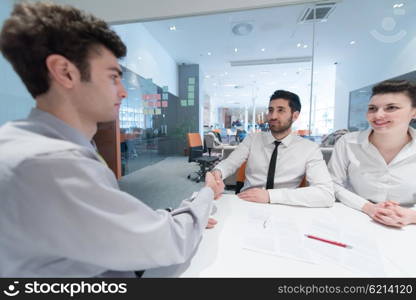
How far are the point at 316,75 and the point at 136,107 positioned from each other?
804 centimetres

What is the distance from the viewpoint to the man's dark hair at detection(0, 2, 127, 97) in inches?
22.7

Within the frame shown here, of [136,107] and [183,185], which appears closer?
[183,185]

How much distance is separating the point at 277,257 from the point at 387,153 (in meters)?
1.19

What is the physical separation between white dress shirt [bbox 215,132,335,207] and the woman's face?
43cm

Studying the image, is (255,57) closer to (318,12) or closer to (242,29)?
(242,29)

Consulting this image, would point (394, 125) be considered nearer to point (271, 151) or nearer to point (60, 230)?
point (271, 151)

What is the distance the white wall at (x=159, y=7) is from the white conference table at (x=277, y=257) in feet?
8.73

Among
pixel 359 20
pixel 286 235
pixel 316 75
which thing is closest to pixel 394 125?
pixel 286 235

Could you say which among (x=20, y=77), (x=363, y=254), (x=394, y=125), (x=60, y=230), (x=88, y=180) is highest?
(x=20, y=77)

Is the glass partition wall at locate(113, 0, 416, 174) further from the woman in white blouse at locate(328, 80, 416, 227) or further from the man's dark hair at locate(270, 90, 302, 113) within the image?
the woman in white blouse at locate(328, 80, 416, 227)

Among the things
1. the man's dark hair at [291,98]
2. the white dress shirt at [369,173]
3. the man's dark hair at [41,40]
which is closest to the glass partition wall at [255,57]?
the man's dark hair at [291,98]

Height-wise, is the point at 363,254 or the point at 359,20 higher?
the point at 359,20

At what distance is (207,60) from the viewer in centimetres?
728

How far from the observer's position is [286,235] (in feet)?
2.76
